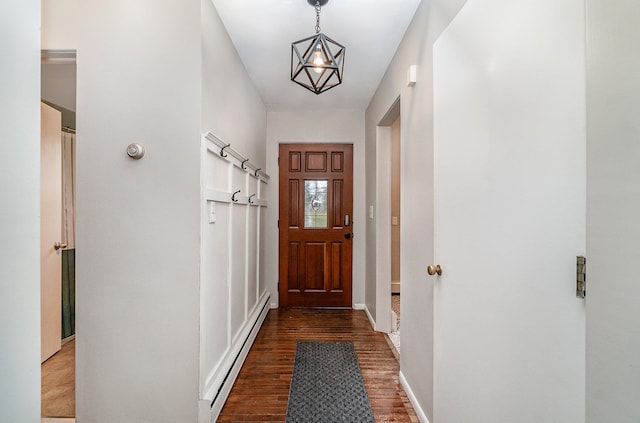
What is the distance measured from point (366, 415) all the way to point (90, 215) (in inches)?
75.4

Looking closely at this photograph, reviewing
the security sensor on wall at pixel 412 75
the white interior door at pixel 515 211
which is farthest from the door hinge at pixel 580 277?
the security sensor on wall at pixel 412 75

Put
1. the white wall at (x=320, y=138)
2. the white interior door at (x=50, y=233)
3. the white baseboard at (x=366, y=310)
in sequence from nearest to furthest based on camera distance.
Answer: the white interior door at (x=50, y=233) < the white baseboard at (x=366, y=310) < the white wall at (x=320, y=138)

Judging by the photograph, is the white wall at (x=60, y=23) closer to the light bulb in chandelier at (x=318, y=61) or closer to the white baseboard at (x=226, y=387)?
the light bulb in chandelier at (x=318, y=61)

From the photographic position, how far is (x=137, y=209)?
162cm

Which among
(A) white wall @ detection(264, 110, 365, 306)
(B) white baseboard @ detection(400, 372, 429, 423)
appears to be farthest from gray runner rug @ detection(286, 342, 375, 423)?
(A) white wall @ detection(264, 110, 365, 306)

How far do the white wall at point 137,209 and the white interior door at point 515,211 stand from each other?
127cm

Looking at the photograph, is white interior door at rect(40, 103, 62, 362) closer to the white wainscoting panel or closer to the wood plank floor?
the white wainscoting panel

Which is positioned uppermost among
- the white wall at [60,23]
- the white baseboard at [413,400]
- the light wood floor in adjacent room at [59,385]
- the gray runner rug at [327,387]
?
the white wall at [60,23]

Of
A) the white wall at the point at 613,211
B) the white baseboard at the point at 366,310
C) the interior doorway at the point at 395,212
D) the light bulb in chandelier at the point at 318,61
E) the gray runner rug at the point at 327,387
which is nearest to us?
the white wall at the point at 613,211

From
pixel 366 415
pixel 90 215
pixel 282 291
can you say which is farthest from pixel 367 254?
pixel 90 215

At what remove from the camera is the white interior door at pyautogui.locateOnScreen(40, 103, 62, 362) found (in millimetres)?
2400

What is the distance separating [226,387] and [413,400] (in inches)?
46.4

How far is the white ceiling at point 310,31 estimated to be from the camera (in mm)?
1896

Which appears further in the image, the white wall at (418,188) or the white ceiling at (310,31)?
the white ceiling at (310,31)
